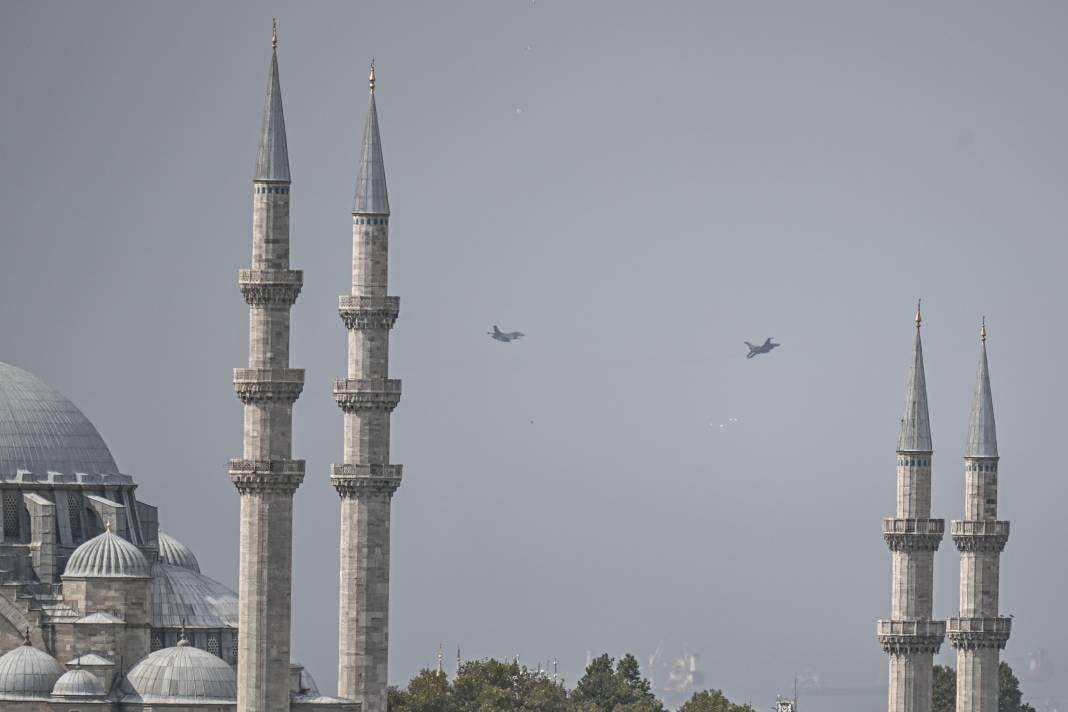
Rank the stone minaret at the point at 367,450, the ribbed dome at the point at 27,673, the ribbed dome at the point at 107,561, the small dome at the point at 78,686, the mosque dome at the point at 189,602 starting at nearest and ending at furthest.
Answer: the stone minaret at the point at 367,450 < the ribbed dome at the point at 27,673 < the small dome at the point at 78,686 < the ribbed dome at the point at 107,561 < the mosque dome at the point at 189,602

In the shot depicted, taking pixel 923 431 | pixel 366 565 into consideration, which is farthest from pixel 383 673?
pixel 923 431

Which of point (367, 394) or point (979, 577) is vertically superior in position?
point (367, 394)

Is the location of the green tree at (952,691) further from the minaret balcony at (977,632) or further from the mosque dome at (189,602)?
the mosque dome at (189,602)

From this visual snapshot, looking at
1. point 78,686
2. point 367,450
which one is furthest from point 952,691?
point 78,686

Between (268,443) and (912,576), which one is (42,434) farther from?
(912,576)

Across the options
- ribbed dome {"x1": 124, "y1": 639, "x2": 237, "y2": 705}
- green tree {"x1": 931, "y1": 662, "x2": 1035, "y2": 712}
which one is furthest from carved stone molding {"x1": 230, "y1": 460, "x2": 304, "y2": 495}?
green tree {"x1": 931, "y1": 662, "x2": 1035, "y2": 712}

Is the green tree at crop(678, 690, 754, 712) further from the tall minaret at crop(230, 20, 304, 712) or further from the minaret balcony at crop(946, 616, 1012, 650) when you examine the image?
the tall minaret at crop(230, 20, 304, 712)

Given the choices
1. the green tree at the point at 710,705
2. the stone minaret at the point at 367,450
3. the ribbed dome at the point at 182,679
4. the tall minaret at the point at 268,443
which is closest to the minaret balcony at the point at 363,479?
the stone minaret at the point at 367,450
